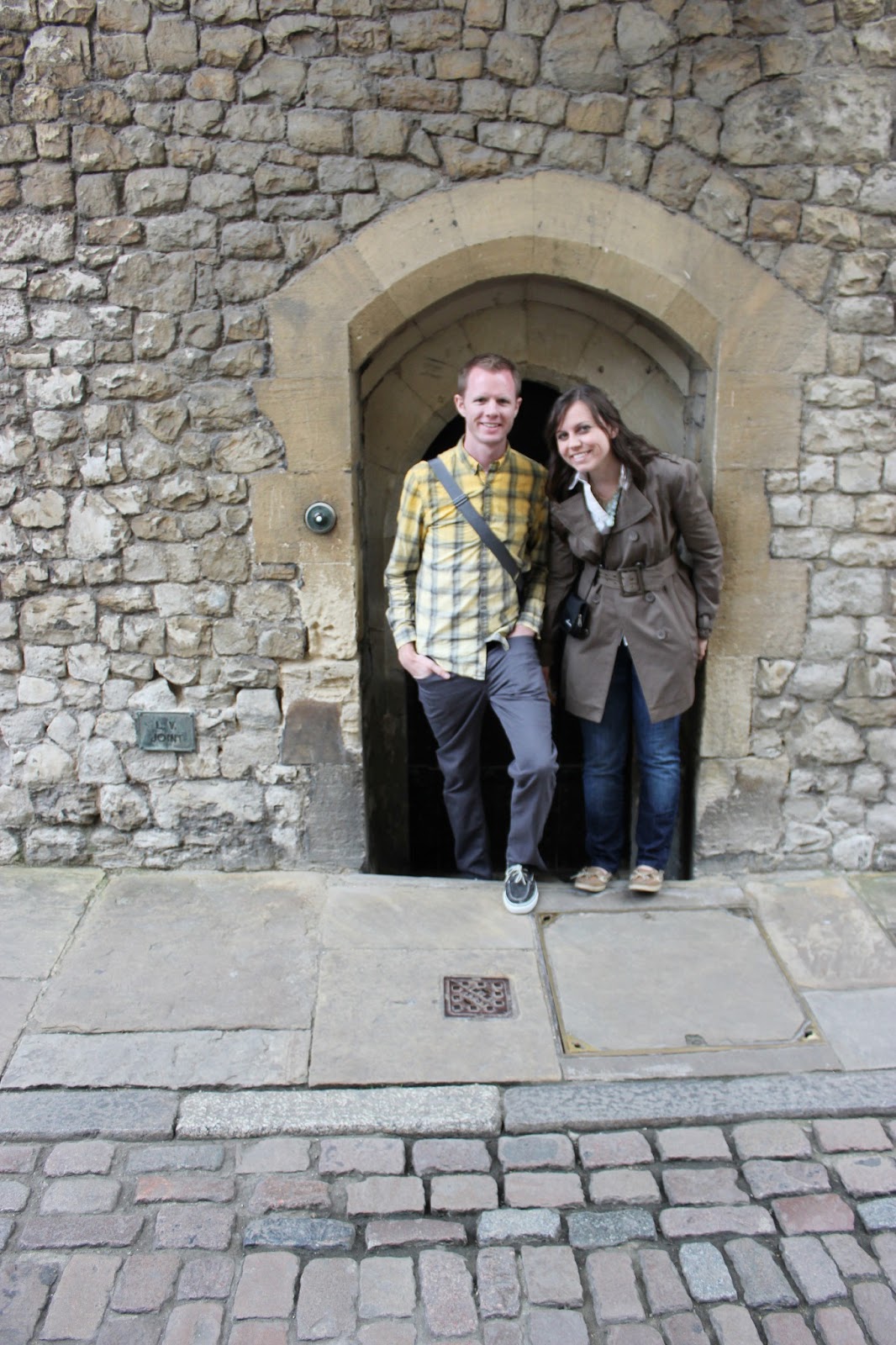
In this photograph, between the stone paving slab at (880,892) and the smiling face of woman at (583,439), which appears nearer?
the smiling face of woman at (583,439)

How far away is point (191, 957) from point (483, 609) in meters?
1.64

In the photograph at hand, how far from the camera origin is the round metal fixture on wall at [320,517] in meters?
4.07

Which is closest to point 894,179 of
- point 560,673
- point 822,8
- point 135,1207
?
point 822,8

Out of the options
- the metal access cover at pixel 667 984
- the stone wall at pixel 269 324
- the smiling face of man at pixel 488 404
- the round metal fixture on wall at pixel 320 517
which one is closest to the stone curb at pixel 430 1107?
the metal access cover at pixel 667 984

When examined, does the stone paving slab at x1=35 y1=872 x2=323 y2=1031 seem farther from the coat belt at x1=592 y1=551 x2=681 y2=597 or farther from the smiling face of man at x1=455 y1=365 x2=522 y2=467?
the smiling face of man at x1=455 y1=365 x2=522 y2=467

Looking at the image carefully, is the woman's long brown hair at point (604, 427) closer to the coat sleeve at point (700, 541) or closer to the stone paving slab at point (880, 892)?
the coat sleeve at point (700, 541)

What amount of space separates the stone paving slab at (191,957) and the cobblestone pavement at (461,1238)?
1.68ft

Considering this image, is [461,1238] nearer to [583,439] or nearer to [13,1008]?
[13,1008]

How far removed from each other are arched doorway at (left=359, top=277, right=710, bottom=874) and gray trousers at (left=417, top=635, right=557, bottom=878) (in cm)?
48

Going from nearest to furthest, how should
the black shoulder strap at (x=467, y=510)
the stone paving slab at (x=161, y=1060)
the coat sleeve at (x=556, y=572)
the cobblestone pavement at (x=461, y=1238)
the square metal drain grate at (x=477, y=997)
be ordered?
the cobblestone pavement at (x=461, y=1238) < the stone paving slab at (x=161, y=1060) < the square metal drain grate at (x=477, y=997) < the black shoulder strap at (x=467, y=510) < the coat sleeve at (x=556, y=572)

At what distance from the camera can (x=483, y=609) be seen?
402 cm

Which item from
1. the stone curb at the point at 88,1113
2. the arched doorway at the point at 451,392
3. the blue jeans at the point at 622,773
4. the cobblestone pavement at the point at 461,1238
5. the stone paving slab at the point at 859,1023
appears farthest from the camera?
the arched doorway at the point at 451,392

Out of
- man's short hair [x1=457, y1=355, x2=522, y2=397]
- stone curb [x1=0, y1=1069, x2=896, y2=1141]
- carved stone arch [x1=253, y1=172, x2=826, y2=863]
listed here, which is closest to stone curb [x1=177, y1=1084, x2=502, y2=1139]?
stone curb [x1=0, y1=1069, x2=896, y2=1141]

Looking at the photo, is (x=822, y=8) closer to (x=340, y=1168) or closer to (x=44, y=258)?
(x=44, y=258)
